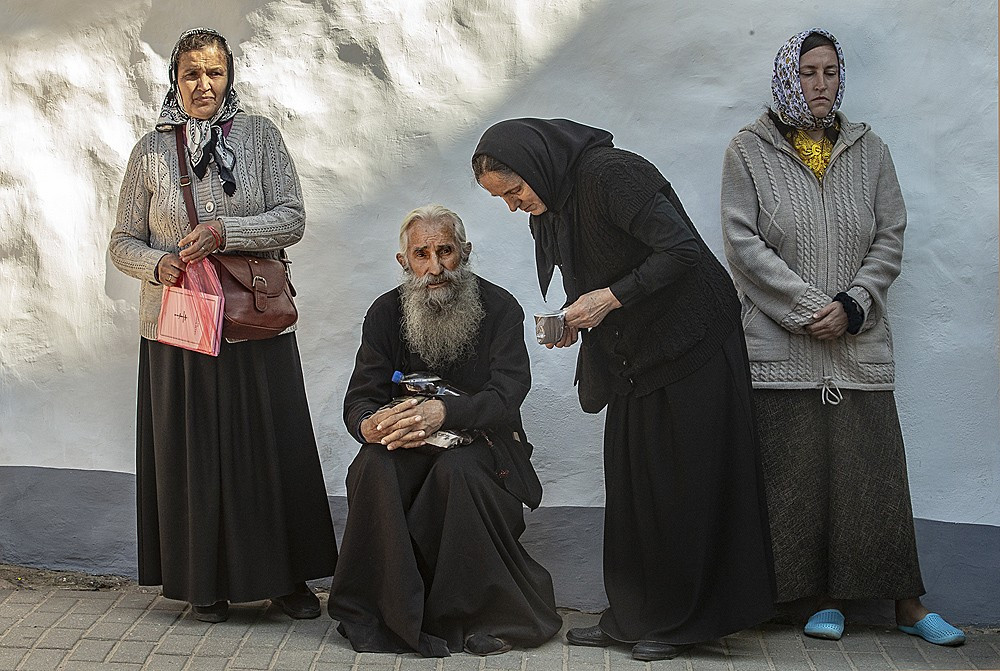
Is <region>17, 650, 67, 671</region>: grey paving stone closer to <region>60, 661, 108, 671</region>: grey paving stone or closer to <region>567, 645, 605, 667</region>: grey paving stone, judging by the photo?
<region>60, 661, 108, 671</region>: grey paving stone

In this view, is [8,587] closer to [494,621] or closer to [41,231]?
[41,231]

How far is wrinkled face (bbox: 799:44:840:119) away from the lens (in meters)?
3.80

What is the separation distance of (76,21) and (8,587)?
7.55 feet

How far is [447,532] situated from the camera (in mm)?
3670

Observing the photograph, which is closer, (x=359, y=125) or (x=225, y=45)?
(x=225, y=45)

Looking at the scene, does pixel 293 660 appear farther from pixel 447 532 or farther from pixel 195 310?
pixel 195 310

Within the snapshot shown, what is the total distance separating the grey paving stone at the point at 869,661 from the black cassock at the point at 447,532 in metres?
0.99

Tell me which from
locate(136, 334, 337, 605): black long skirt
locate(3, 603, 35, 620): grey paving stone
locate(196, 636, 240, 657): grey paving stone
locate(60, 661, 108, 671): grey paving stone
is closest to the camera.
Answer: locate(60, 661, 108, 671): grey paving stone

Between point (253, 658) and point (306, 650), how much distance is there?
0.57 feet

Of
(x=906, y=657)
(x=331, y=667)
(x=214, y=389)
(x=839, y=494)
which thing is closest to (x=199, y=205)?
(x=214, y=389)

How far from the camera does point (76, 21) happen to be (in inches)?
179

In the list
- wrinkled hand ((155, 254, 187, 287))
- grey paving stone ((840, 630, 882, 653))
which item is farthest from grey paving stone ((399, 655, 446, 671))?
wrinkled hand ((155, 254, 187, 287))

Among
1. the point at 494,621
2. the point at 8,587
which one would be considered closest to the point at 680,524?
the point at 494,621

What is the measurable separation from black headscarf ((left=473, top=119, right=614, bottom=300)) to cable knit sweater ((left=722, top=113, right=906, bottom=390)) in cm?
62
